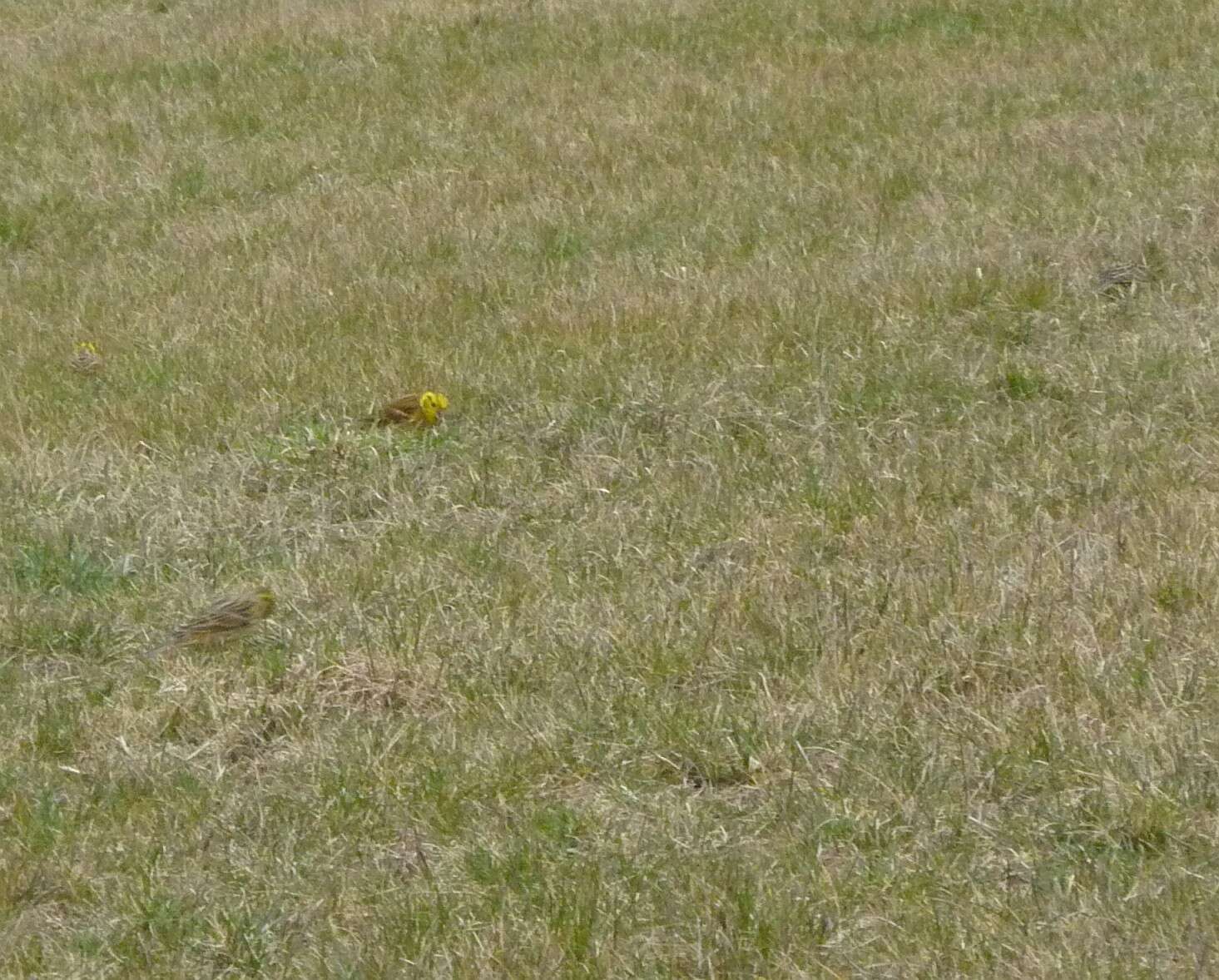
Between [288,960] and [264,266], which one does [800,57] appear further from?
[288,960]

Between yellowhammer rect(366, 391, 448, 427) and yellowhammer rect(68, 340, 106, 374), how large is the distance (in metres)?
1.75

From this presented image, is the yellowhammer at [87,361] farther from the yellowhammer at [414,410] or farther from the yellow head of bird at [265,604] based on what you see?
the yellow head of bird at [265,604]

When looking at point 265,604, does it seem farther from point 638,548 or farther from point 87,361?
point 87,361

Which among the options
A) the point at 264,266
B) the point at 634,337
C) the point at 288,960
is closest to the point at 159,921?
the point at 288,960

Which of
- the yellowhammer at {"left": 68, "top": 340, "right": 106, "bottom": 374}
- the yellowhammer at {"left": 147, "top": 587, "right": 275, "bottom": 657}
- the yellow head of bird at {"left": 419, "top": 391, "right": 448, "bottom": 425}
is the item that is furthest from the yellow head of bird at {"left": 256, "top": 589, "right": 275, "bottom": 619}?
the yellowhammer at {"left": 68, "top": 340, "right": 106, "bottom": 374}

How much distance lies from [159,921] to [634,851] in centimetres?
102

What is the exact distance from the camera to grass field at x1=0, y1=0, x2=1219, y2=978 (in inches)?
148

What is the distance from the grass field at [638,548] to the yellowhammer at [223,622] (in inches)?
3.0

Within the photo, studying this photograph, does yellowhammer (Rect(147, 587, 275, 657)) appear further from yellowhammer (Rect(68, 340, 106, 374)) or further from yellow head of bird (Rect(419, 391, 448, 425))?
yellowhammer (Rect(68, 340, 106, 374))

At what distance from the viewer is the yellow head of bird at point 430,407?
22.5 feet

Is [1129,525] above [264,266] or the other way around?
above

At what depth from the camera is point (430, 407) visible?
270 inches

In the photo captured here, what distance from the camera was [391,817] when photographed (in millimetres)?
4180

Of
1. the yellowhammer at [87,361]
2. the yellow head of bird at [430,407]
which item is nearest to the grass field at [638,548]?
the yellow head of bird at [430,407]
